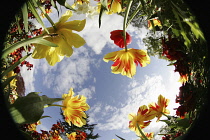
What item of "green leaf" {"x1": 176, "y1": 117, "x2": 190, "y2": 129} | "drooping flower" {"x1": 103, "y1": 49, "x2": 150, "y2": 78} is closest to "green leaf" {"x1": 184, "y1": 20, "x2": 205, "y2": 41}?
"drooping flower" {"x1": 103, "y1": 49, "x2": 150, "y2": 78}

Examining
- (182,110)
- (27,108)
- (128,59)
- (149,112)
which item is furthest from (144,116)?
(27,108)

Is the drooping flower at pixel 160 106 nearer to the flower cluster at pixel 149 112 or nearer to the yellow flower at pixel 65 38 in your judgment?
the flower cluster at pixel 149 112

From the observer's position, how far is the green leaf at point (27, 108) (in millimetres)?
242

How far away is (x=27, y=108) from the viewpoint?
25 cm

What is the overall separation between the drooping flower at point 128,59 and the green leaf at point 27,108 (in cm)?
28

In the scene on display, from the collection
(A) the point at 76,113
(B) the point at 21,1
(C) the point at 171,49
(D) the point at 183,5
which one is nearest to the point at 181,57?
(C) the point at 171,49

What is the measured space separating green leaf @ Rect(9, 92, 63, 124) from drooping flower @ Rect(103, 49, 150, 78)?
281 mm

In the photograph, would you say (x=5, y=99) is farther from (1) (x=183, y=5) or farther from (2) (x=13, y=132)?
(1) (x=183, y=5)

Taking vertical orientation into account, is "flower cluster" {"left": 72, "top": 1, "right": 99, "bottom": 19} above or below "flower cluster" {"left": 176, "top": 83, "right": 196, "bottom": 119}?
above

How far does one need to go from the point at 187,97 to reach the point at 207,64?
0.40ft

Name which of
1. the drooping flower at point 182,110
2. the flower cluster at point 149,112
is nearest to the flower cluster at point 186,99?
the drooping flower at point 182,110

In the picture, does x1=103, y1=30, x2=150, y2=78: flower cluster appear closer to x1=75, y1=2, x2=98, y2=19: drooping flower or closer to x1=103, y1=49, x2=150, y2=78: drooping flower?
x1=103, y1=49, x2=150, y2=78: drooping flower

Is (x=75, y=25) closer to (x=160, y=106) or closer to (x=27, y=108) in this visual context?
(x=27, y=108)

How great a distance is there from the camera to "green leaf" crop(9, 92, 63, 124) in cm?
24
